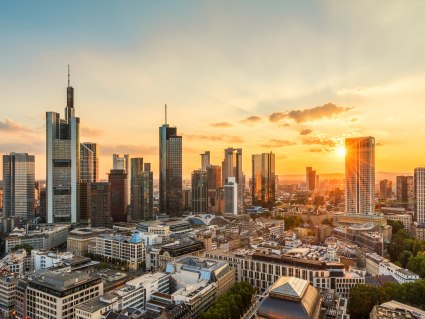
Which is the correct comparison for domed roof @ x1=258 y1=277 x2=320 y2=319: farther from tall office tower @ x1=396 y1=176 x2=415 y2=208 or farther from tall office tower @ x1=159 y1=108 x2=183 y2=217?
tall office tower @ x1=396 y1=176 x2=415 y2=208

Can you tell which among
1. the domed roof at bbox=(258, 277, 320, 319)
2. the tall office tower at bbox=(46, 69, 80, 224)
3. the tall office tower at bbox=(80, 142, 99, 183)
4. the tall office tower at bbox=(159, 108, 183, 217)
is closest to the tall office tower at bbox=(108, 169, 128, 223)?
the tall office tower at bbox=(80, 142, 99, 183)

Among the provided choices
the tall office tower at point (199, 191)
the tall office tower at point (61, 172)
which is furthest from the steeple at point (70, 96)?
the tall office tower at point (199, 191)

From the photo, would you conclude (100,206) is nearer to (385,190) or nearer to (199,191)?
(199,191)

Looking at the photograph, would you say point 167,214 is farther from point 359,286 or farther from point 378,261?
point 359,286

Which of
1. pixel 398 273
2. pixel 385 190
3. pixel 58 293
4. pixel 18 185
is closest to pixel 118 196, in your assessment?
pixel 18 185

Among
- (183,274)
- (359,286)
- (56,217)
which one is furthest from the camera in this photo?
(56,217)

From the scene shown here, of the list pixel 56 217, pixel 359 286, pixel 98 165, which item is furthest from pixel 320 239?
pixel 98 165

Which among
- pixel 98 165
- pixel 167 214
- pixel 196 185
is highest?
pixel 98 165
